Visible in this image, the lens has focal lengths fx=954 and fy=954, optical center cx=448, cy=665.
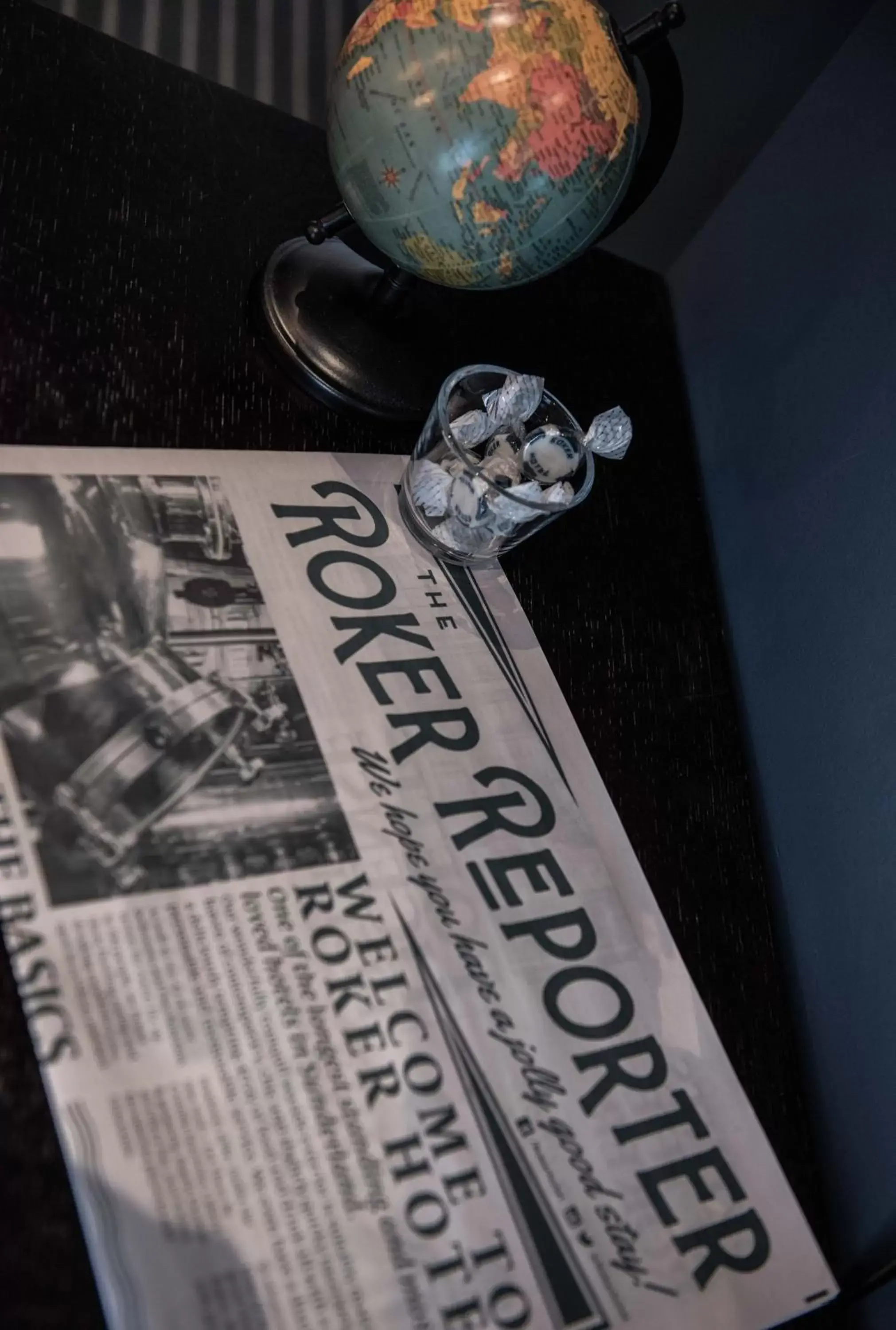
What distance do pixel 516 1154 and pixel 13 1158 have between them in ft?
0.65

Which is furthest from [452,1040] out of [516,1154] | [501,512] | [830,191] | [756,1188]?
[830,191]

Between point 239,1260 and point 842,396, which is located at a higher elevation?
point 842,396

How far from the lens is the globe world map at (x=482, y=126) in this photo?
17.9 inches

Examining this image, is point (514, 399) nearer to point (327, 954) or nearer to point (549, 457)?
point (549, 457)

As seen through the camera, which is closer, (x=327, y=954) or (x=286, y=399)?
(x=327, y=954)

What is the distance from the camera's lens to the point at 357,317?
0.61 m

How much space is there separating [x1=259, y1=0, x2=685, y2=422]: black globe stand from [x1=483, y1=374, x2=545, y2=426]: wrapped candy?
5 cm

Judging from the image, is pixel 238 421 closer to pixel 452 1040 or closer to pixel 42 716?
pixel 42 716

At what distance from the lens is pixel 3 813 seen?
0.40 metres

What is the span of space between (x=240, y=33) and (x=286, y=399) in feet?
1.43

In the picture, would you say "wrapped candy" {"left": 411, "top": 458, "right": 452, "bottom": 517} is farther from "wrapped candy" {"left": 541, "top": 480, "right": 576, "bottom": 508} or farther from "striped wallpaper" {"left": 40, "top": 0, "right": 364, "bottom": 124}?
"striped wallpaper" {"left": 40, "top": 0, "right": 364, "bottom": 124}

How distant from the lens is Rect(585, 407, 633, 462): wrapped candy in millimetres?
578

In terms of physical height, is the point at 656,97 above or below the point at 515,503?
above

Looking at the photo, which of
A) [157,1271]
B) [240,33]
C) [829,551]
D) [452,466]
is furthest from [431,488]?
[240,33]
